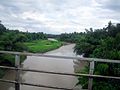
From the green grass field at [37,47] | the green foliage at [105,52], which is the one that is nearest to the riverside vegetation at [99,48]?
the green foliage at [105,52]

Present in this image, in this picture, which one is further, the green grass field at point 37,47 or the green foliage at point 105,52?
the green grass field at point 37,47

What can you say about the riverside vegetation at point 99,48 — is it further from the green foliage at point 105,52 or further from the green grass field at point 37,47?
the green grass field at point 37,47

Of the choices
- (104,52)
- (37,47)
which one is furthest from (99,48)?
(37,47)

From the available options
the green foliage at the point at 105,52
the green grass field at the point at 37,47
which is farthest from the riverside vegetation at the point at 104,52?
the green grass field at the point at 37,47

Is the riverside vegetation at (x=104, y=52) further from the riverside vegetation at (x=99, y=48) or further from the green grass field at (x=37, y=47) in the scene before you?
the green grass field at (x=37, y=47)

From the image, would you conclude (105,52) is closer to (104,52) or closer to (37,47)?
(104,52)

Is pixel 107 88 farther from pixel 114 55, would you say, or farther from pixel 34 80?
pixel 34 80

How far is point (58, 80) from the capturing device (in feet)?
59.2

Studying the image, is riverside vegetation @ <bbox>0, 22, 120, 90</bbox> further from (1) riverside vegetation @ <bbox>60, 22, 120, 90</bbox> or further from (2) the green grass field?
(2) the green grass field

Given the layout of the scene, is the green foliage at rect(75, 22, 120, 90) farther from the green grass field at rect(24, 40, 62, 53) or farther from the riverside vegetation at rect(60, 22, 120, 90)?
the green grass field at rect(24, 40, 62, 53)

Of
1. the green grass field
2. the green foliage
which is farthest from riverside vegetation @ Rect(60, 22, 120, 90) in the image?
the green grass field

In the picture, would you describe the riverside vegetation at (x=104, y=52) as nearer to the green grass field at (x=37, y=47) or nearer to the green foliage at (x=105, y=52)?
the green foliage at (x=105, y=52)

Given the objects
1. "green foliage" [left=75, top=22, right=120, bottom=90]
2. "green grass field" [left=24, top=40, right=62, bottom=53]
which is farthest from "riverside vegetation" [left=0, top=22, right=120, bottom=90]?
Result: "green grass field" [left=24, top=40, right=62, bottom=53]

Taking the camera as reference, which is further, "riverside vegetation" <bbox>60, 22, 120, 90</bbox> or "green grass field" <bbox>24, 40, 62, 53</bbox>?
"green grass field" <bbox>24, 40, 62, 53</bbox>
